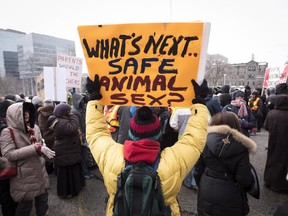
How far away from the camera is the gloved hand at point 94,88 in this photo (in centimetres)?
174

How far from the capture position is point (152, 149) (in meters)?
1.44

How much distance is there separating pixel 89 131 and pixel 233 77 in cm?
8315

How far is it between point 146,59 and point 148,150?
0.74 metres

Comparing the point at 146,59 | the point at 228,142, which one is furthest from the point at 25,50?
the point at 228,142

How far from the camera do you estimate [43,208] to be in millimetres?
3133

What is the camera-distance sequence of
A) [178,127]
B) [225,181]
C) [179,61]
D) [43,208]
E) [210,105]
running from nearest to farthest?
[179,61]
[225,181]
[43,208]
[178,127]
[210,105]

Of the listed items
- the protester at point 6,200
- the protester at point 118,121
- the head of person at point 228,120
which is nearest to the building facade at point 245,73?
the protester at point 118,121

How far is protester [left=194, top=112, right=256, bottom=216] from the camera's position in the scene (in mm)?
2232

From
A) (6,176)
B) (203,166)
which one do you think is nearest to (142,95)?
(203,166)

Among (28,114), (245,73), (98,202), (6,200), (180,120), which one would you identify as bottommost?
(98,202)

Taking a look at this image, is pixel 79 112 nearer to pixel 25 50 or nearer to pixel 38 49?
pixel 38 49

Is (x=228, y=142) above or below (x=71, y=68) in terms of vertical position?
below

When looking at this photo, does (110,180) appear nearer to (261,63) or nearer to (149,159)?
(149,159)

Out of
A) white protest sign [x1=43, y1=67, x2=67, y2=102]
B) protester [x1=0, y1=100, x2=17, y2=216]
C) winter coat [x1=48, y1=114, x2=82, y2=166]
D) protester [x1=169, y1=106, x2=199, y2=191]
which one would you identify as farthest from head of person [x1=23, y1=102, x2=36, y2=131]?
white protest sign [x1=43, y1=67, x2=67, y2=102]
